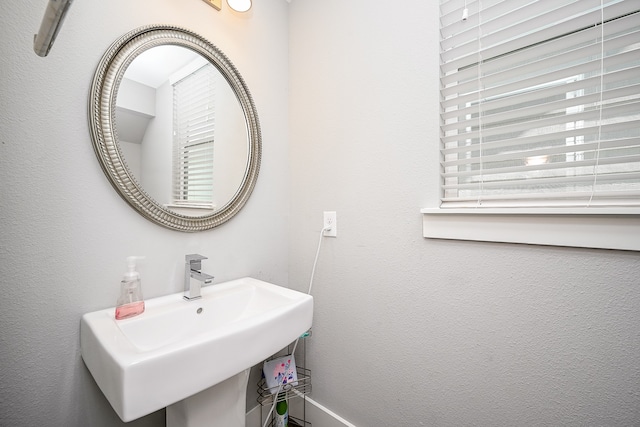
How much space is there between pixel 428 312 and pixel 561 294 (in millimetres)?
358

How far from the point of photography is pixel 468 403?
31.4 inches

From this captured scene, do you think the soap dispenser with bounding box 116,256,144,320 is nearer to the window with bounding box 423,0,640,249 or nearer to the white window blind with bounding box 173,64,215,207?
the white window blind with bounding box 173,64,215,207

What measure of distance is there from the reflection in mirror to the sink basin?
0.36 meters

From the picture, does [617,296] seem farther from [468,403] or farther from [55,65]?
[55,65]

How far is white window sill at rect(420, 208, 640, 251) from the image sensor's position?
584 mm

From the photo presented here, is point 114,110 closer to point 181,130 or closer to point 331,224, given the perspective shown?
point 181,130

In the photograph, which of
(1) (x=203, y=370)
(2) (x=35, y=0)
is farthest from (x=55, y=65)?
(1) (x=203, y=370)

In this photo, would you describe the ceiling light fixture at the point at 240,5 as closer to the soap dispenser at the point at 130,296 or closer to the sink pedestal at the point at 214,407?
the soap dispenser at the point at 130,296

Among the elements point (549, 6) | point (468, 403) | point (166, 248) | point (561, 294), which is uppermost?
point (549, 6)

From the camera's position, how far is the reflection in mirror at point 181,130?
83 centimetres

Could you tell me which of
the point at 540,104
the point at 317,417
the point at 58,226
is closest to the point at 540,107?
the point at 540,104

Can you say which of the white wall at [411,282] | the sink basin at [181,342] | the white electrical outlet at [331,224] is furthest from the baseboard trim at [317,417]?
the white electrical outlet at [331,224]

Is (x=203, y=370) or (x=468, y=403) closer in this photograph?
(x=203, y=370)

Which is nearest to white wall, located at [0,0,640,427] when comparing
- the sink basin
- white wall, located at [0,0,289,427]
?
white wall, located at [0,0,289,427]
